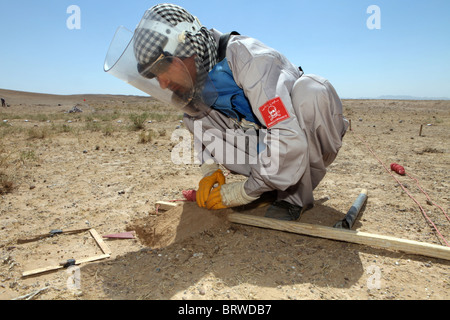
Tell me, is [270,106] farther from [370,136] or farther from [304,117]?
[370,136]

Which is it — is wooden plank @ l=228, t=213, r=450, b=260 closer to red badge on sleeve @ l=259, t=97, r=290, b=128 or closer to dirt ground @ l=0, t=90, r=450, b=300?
dirt ground @ l=0, t=90, r=450, b=300

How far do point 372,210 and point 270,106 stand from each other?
148cm

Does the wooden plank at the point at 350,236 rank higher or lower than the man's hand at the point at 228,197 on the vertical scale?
lower

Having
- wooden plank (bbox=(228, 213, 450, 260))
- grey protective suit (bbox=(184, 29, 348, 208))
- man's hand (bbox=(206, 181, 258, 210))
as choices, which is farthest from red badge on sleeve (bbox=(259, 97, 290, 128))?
wooden plank (bbox=(228, 213, 450, 260))

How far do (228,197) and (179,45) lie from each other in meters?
1.14

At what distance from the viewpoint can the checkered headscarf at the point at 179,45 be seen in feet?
6.71

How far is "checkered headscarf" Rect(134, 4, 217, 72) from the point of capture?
6.71ft

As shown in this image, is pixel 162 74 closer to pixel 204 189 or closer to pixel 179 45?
pixel 179 45

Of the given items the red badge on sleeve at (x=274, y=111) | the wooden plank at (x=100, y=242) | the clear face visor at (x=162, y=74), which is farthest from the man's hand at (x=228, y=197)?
the wooden plank at (x=100, y=242)

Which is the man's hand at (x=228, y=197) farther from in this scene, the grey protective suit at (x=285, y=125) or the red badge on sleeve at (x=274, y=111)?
the red badge on sleeve at (x=274, y=111)

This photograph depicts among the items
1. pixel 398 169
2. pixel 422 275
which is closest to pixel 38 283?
pixel 422 275

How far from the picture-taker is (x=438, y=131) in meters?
7.36

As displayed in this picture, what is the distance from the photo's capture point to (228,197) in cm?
245

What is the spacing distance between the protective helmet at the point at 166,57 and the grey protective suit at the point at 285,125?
234mm
